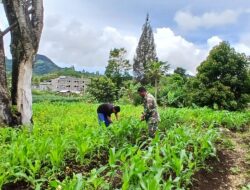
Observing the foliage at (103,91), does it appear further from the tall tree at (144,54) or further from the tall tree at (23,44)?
the tall tree at (23,44)

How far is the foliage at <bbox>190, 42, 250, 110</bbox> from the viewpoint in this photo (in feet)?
78.5

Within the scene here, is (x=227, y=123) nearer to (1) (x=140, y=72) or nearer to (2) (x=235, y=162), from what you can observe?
(2) (x=235, y=162)

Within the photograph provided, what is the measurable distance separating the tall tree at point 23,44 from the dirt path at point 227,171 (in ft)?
19.5

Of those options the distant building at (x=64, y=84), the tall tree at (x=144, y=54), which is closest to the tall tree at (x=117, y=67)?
Result: the tall tree at (x=144, y=54)

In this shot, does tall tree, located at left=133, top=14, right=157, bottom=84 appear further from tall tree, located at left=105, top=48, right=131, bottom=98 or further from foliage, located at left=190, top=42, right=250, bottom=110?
foliage, located at left=190, top=42, right=250, bottom=110

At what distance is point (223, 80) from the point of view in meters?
24.5

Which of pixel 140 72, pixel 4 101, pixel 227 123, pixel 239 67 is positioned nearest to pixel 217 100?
pixel 239 67

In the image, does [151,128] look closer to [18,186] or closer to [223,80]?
[18,186]

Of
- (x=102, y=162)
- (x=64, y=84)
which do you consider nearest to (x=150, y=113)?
A: (x=102, y=162)

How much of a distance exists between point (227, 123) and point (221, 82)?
38.8 feet

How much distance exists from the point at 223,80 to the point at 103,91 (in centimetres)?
2278

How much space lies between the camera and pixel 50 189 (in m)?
4.76

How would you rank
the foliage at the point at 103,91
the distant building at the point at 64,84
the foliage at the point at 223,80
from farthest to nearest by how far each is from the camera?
the distant building at the point at 64,84 → the foliage at the point at 103,91 → the foliage at the point at 223,80

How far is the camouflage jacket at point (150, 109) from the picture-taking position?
905cm
